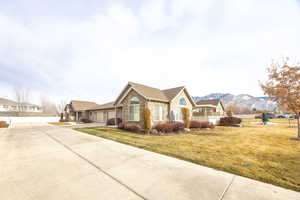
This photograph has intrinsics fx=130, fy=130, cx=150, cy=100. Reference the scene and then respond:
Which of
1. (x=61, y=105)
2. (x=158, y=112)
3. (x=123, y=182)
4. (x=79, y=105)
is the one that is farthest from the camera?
(x=61, y=105)

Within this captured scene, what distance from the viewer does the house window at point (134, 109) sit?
52.9 feet

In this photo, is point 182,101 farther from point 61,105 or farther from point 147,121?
point 61,105

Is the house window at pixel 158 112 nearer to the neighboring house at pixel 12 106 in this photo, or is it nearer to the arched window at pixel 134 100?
the arched window at pixel 134 100

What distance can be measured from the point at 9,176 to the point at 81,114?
33.6 m

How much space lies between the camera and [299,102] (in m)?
9.77

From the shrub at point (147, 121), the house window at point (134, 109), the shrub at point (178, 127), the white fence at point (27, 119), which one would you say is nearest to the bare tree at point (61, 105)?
the white fence at point (27, 119)

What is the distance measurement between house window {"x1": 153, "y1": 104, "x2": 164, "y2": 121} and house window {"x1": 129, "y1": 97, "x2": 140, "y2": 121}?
201cm

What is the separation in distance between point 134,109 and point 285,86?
46.8ft

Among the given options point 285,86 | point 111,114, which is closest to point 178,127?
point 285,86

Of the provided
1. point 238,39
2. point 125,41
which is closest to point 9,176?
point 125,41

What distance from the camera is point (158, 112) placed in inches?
640

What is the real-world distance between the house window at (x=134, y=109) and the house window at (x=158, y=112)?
201cm

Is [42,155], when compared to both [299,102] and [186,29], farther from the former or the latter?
[299,102]

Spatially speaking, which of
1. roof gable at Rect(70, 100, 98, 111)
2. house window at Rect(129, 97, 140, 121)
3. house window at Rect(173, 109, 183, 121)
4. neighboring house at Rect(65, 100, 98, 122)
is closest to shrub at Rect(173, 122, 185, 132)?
house window at Rect(173, 109, 183, 121)
